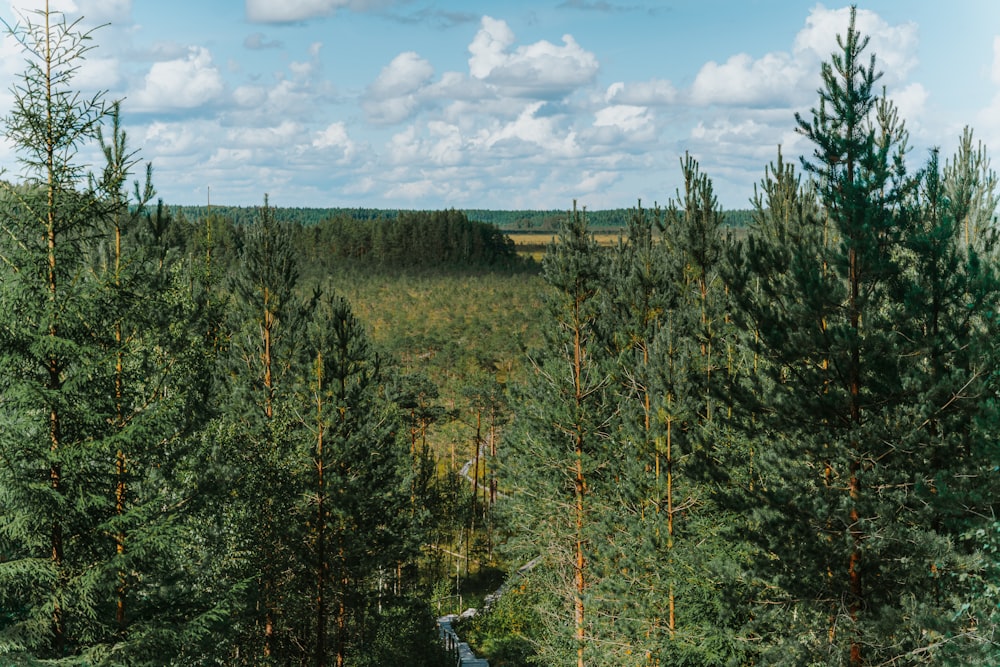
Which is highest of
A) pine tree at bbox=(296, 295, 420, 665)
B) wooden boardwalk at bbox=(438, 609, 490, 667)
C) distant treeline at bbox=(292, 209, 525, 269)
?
distant treeline at bbox=(292, 209, 525, 269)

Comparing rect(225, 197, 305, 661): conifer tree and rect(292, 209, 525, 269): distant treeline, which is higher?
rect(292, 209, 525, 269): distant treeline

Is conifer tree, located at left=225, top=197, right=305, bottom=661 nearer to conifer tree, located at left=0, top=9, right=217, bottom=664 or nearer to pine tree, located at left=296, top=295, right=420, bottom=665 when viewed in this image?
pine tree, located at left=296, top=295, right=420, bottom=665

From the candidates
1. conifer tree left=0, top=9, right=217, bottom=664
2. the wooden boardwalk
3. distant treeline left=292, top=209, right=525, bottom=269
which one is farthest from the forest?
distant treeline left=292, top=209, right=525, bottom=269

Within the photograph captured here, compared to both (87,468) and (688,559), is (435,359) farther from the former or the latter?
(87,468)

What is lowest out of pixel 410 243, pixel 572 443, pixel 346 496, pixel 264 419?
pixel 346 496

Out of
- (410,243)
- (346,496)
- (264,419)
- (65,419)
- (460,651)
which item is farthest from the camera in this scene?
(410,243)

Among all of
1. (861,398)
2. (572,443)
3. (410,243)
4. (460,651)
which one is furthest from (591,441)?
(410,243)

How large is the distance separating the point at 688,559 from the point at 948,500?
5.87m

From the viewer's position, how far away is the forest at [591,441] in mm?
9203

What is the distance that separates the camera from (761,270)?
12.2 metres

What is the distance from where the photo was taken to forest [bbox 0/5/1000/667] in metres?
9.20

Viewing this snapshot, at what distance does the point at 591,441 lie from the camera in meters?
21.7

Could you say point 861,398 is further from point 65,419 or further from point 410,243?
point 410,243

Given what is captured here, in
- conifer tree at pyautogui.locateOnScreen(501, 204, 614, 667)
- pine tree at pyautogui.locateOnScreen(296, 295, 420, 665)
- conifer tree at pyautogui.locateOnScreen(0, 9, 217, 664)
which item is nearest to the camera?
conifer tree at pyautogui.locateOnScreen(0, 9, 217, 664)
